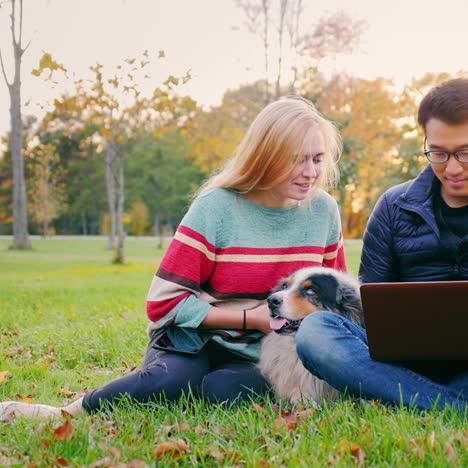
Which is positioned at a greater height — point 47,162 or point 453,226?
point 47,162

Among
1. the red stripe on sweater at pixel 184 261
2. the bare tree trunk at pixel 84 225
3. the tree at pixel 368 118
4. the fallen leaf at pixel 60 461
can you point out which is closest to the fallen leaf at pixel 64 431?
the fallen leaf at pixel 60 461

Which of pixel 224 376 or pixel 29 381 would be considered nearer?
pixel 224 376

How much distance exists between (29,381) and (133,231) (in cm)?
3654

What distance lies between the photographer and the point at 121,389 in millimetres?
2992

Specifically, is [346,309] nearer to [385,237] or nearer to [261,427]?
[385,237]

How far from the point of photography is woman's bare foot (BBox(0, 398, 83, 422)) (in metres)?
2.92

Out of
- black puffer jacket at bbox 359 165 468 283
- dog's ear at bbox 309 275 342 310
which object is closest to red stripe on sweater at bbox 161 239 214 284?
dog's ear at bbox 309 275 342 310

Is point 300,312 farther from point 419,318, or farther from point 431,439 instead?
point 431,439

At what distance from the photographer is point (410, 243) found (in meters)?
3.02

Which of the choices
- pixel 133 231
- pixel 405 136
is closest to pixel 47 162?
pixel 133 231

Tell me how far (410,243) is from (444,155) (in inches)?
18.0

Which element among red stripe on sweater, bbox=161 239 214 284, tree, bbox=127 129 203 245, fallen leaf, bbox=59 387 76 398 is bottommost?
fallen leaf, bbox=59 387 76 398

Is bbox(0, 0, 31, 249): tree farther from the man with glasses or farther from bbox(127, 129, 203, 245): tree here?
bbox(127, 129, 203, 245): tree

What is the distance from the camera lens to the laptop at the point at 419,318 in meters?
2.30
